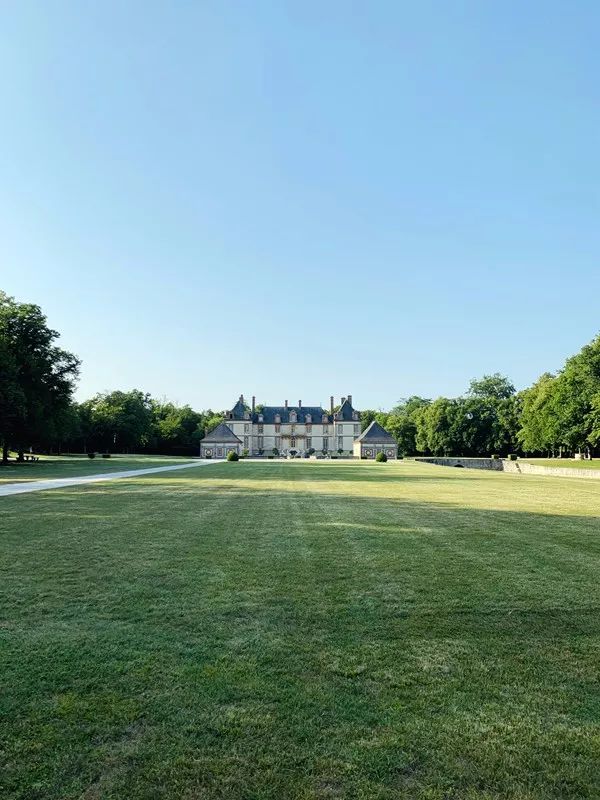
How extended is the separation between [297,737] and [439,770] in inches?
28.2

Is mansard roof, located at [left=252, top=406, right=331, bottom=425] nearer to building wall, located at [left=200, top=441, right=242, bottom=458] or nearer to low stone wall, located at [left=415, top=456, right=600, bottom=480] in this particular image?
building wall, located at [left=200, top=441, right=242, bottom=458]

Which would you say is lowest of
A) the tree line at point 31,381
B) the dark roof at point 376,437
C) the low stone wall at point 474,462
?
the low stone wall at point 474,462

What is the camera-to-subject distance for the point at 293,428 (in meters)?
103

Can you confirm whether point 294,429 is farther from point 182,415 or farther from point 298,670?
point 298,670

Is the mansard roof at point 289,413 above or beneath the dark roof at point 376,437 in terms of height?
above

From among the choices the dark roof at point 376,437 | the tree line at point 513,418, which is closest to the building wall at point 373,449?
the dark roof at point 376,437

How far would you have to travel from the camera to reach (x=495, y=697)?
3.37 m

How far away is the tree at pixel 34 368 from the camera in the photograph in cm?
3694

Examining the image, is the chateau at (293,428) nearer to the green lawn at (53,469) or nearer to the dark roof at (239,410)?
the dark roof at (239,410)

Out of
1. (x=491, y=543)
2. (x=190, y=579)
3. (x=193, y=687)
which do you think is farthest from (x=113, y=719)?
(x=491, y=543)

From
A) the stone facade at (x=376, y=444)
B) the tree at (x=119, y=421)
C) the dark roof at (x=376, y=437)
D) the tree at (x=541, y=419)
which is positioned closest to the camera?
the tree at (x=541, y=419)

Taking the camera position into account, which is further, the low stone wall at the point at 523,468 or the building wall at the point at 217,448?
the building wall at the point at 217,448

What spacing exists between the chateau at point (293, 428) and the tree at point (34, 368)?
2312 inches

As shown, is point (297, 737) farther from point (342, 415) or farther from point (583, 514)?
point (342, 415)
